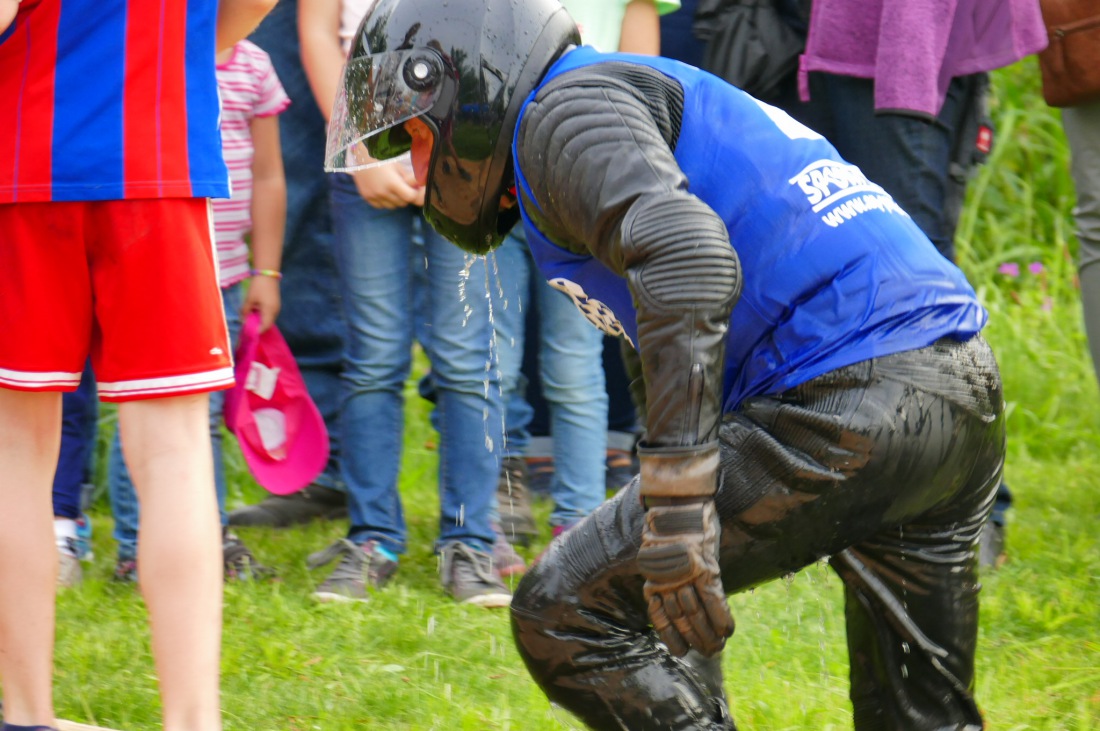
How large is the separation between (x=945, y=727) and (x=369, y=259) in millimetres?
2254

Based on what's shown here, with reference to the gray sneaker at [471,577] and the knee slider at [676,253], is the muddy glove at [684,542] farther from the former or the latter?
the gray sneaker at [471,577]

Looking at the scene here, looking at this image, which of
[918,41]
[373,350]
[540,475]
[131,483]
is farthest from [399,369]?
[918,41]

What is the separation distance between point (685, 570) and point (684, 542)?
0.15ft

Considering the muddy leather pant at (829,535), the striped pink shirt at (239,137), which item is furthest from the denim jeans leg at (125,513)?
the muddy leather pant at (829,535)

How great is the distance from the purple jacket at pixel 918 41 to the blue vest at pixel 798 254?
1.65 m

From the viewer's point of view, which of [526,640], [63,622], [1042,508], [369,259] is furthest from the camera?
[1042,508]

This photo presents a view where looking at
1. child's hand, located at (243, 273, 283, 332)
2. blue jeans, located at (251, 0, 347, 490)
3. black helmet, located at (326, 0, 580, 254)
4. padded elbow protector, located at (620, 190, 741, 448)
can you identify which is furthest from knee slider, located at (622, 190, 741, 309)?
blue jeans, located at (251, 0, 347, 490)

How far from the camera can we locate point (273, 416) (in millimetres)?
4555

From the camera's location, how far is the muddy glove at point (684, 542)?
2.22 metres

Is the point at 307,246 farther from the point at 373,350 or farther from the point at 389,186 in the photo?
the point at 389,186

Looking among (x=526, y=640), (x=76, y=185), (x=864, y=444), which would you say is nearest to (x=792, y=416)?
(x=864, y=444)

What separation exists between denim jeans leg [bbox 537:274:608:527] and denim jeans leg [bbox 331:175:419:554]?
0.46m

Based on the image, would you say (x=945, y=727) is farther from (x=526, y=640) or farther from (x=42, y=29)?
(x=42, y=29)

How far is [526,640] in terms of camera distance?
8.37 ft
